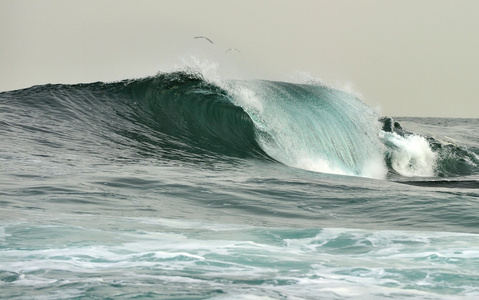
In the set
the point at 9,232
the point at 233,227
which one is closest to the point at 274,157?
the point at 233,227

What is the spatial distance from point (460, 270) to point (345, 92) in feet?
53.1

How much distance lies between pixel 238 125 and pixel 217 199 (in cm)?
734

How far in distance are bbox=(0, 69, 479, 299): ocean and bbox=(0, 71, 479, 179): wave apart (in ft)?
0.17

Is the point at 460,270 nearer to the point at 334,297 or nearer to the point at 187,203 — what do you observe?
the point at 334,297

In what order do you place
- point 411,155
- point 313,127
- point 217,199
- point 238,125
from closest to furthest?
→ 1. point 217,199
2. point 238,125
3. point 313,127
4. point 411,155

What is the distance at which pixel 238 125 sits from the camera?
1616 centimetres

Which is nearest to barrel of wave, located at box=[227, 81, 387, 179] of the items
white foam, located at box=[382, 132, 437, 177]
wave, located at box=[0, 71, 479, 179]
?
wave, located at box=[0, 71, 479, 179]

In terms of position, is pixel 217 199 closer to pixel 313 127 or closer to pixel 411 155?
pixel 313 127

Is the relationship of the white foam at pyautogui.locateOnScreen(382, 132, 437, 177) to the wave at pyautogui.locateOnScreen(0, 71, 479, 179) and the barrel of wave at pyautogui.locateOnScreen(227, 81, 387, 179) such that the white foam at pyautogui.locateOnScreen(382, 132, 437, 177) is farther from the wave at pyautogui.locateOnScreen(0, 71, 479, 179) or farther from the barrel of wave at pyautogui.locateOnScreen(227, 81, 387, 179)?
the barrel of wave at pyautogui.locateOnScreen(227, 81, 387, 179)

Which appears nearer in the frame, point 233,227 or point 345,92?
point 233,227

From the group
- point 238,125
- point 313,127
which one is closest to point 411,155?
point 313,127

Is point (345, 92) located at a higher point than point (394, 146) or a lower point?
higher

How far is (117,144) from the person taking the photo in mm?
14117

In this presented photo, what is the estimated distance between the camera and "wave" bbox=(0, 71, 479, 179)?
49.3ft
